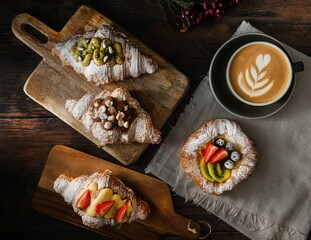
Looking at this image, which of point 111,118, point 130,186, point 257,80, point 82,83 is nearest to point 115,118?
point 111,118

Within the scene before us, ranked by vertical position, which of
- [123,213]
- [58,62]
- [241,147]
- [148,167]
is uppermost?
[241,147]

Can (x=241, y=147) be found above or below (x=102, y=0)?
below

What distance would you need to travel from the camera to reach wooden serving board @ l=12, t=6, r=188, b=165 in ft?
8.47

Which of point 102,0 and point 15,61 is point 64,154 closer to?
point 15,61

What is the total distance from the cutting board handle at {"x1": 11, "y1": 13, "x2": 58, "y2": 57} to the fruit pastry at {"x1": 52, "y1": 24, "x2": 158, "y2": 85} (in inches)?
4.4

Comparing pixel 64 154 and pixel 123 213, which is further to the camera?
pixel 64 154

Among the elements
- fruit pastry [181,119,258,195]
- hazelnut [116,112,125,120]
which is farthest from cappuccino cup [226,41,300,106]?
hazelnut [116,112,125,120]

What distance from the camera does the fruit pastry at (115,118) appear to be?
2465 mm

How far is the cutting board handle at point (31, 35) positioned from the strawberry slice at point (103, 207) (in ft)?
3.02

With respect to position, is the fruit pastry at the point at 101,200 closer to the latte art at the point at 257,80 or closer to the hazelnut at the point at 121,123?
the hazelnut at the point at 121,123

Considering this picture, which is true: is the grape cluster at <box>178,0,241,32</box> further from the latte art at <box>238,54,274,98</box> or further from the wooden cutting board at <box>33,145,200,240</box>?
the wooden cutting board at <box>33,145,200,240</box>

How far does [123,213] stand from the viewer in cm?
248

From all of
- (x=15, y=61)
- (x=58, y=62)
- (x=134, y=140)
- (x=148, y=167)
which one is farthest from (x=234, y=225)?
(x=15, y=61)

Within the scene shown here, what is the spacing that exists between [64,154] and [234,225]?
1.07 metres
